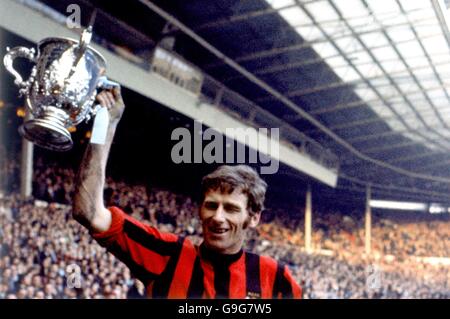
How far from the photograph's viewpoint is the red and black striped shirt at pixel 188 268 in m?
1.37

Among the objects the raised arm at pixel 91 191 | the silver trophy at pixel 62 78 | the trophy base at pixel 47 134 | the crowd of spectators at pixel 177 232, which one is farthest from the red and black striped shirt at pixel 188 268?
the crowd of spectators at pixel 177 232

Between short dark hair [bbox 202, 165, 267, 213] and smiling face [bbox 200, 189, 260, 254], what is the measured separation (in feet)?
0.04

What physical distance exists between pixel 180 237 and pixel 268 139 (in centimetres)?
920

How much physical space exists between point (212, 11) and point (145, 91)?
1.64m

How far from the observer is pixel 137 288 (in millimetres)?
6133

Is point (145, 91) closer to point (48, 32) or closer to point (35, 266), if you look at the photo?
point (48, 32)

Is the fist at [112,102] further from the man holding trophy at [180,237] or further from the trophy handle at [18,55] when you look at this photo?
the trophy handle at [18,55]

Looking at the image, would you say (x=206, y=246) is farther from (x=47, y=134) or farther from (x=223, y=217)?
(x=47, y=134)

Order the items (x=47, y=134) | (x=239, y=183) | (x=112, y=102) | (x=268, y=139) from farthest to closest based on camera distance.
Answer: (x=268, y=139) < (x=47, y=134) < (x=239, y=183) < (x=112, y=102)

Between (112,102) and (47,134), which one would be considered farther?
(47,134)

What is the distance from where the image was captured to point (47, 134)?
174 cm
